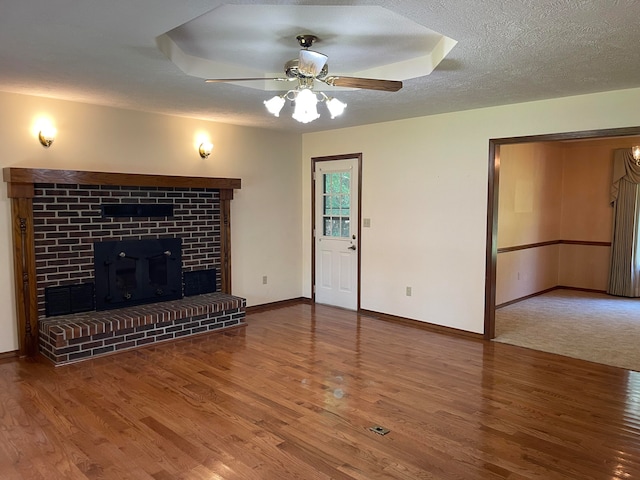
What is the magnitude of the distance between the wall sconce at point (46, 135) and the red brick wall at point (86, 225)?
40 cm

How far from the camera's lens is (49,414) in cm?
314

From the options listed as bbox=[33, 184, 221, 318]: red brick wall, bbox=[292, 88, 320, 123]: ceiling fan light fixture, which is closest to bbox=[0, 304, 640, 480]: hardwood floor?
bbox=[33, 184, 221, 318]: red brick wall

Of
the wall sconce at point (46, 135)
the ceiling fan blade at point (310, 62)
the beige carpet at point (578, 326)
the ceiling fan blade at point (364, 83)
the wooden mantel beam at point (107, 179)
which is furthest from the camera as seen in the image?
the beige carpet at point (578, 326)

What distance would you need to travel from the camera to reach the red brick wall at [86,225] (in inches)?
172

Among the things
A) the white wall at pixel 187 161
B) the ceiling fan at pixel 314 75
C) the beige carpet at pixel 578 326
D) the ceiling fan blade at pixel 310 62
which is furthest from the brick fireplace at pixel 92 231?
the beige carpet at pixel 578 326

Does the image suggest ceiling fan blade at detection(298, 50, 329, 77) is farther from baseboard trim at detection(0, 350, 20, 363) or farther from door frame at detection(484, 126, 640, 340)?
baseboard trim at detection(0, 350, 20, 363)

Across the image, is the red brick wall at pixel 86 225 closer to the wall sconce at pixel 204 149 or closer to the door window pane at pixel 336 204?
the wall sconce at pixel 204 149

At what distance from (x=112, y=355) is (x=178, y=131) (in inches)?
99.6

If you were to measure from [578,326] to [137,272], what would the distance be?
16.6ft

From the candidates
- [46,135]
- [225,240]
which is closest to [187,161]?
[225,240]

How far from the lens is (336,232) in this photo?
6.37 metres

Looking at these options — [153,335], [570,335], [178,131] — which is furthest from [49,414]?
[570,335]

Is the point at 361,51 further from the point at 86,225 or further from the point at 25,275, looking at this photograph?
the point at 25,275

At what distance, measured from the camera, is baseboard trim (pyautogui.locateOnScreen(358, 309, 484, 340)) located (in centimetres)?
499
